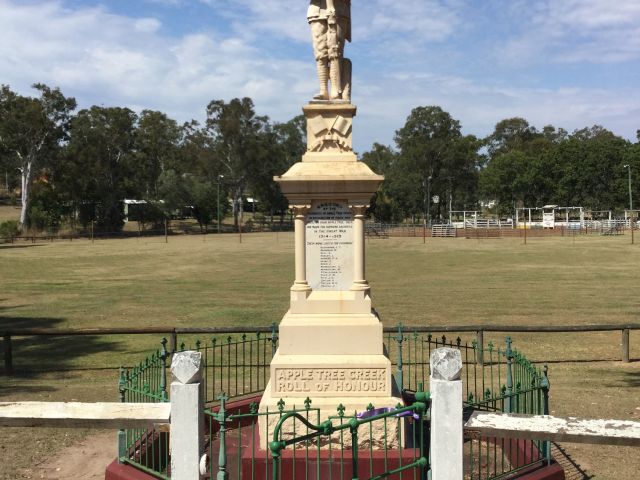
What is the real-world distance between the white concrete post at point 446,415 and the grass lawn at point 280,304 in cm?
362

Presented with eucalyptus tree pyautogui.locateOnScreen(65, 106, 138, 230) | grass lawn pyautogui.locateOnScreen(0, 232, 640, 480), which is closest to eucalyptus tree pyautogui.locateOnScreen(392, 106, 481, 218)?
eucalyptus tree pyautogui.locateOnScreen(65, 106, 138, 230)

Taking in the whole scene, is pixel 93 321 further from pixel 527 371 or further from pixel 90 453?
pixel 527 371

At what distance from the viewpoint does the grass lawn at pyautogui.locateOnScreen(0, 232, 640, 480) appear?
31.8ft

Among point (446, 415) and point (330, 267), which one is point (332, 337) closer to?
point (330, 267)

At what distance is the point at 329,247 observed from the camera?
7246 mm

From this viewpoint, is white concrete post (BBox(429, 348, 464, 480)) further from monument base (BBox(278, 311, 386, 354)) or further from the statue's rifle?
the statue's rifle

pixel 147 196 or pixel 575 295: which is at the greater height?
pixel 147 196

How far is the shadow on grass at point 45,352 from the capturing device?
1166cm

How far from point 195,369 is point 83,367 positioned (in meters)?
9.17

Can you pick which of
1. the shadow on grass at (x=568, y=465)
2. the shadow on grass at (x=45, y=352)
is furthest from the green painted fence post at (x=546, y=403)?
the shadow on grass at (x=45, y=352)

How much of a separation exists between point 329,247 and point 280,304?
13182mm

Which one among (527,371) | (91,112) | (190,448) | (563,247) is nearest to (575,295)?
(527,371)

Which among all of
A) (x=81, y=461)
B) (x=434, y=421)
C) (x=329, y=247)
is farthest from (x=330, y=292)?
(x=81, y=461)

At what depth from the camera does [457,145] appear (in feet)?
290
